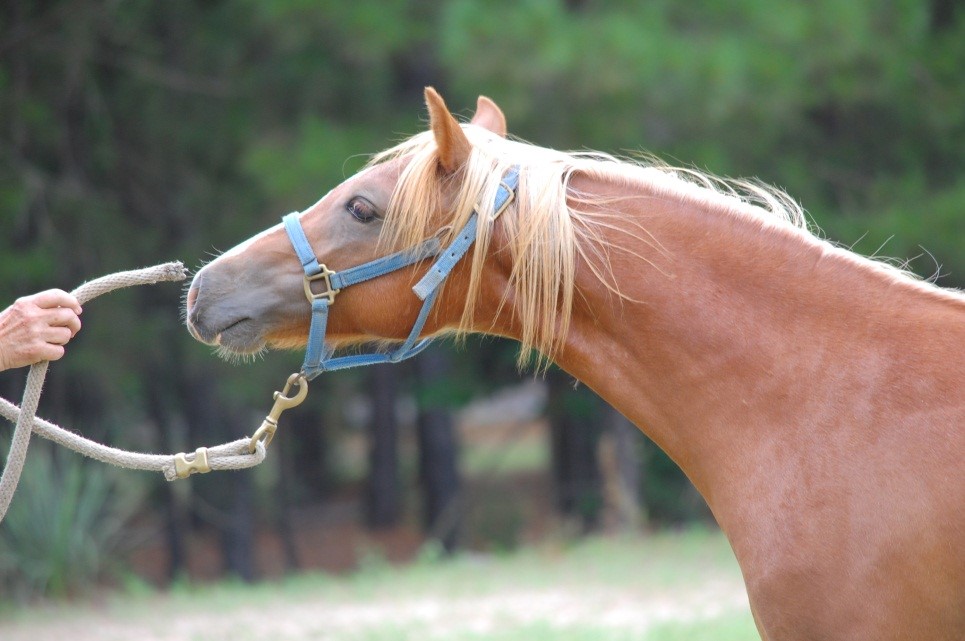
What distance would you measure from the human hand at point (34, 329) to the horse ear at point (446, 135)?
42.4 inches

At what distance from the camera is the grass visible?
17.8 ft

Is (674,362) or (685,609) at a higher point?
(674,362)

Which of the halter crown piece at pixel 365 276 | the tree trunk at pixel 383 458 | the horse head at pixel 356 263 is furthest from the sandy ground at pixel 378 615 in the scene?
the tree trunk at pixel 383 458

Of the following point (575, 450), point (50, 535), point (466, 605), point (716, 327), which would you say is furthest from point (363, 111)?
point (716, 327)

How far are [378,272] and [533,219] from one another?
1.41 ft

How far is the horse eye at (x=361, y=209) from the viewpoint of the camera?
2428mm

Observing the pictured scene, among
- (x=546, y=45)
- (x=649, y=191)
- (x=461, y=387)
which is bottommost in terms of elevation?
(x=649, y=191)

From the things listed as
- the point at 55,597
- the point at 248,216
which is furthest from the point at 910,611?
the point at 248,216

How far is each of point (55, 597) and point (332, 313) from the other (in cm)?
649

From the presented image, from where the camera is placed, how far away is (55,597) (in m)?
7.66

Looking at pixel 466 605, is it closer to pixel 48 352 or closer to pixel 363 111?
pixel 48 352

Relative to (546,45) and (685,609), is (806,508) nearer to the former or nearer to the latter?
(685,609)

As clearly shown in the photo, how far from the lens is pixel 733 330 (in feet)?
7.32

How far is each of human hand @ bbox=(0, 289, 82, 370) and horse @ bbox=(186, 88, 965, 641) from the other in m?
0.36
